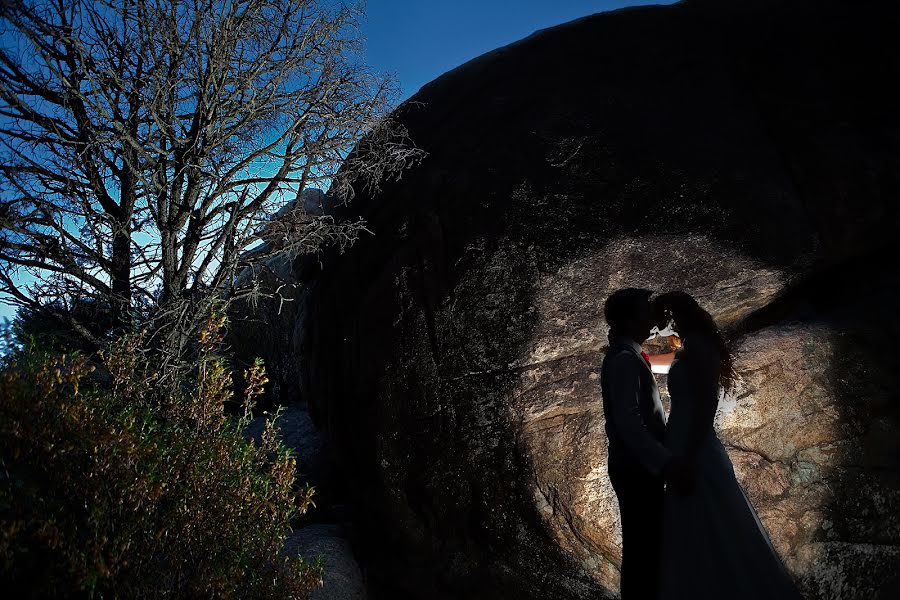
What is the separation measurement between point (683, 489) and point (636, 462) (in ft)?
0.78

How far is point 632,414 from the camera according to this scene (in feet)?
9.43

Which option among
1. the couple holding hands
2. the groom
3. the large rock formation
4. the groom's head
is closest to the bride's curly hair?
the couple holding hands

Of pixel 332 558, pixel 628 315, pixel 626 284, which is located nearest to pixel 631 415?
pixel 628 315

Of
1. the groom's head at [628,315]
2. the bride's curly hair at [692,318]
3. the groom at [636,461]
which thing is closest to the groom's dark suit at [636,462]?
the groom at [636,461]

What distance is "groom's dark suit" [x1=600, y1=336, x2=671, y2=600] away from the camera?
9.05 feet

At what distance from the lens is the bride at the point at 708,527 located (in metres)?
2.61

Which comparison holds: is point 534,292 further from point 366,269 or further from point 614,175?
point 366,269

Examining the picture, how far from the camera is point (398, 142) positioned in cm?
547

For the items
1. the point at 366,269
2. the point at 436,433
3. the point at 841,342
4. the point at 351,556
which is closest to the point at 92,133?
the point at 366,269

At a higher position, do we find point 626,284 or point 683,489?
point 626,284

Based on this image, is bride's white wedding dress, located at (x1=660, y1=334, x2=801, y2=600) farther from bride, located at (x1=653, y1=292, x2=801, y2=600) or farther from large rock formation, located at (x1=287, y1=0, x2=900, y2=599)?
large rock formation, located at (x1=287, y1=0, x2=900, y2=599)

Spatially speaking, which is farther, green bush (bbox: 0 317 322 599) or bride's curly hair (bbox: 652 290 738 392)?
bride's curly hair (bbox: 652 290 738 392)

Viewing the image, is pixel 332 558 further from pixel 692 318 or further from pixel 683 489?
A: pixel 692 318

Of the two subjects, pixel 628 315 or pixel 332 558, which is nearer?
pixel 628 315
